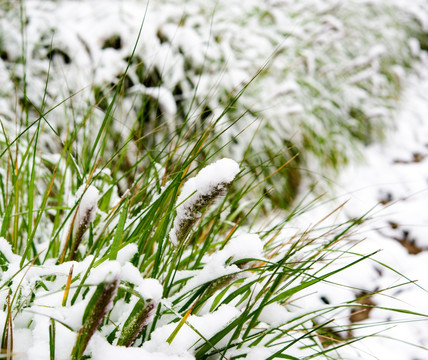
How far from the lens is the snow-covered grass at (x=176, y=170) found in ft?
2.08

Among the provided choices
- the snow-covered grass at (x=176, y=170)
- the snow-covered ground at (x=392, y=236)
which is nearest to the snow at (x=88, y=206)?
the snow-covered grass at (x=176, y=170)

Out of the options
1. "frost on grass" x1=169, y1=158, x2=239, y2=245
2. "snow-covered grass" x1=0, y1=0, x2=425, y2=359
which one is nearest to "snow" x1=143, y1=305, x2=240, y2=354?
"snow-covered grass" x1=0, y1=0, x2=425, y2=359

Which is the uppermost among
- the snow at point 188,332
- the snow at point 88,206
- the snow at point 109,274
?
the snow at point 88,206

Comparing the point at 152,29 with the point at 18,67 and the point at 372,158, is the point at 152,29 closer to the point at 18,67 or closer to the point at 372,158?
the point at 18,67

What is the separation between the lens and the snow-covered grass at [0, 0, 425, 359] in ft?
2.08

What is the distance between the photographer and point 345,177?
2.63m

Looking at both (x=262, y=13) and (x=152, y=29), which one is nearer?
(x=152, y=29)

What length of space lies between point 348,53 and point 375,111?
1.19 meters

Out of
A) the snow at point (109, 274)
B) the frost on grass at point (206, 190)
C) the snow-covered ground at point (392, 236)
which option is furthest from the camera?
the snow-covered ground at point (392, 236)

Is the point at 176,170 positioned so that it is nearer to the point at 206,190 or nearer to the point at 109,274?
the point at 206,190

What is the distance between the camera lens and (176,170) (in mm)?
1085

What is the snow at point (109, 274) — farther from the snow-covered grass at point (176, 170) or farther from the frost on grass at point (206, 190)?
the frost on grass at point (206, 190)

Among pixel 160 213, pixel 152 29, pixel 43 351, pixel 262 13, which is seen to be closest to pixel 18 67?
pixel 152 29

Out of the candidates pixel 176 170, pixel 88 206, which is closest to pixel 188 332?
pixel 88 206
